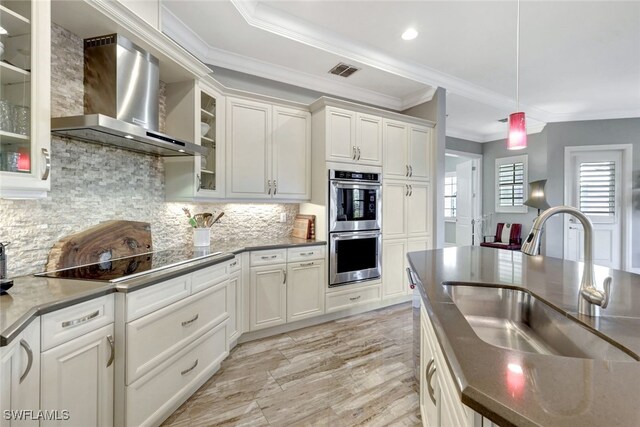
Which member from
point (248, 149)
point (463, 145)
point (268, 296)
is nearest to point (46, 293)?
point (268, 296)

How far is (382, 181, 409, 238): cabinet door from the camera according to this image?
3.65 metres

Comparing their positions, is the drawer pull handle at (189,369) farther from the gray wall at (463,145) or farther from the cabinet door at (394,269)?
the gray wall at (463,145)

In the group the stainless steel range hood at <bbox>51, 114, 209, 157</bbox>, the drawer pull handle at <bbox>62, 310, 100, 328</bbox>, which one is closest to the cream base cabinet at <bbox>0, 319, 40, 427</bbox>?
the drawer pull handle at <bbox>62, 310, 100, 328</bbox>

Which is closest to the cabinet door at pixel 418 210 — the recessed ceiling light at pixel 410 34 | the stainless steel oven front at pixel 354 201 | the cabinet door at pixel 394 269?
the cabinet door at pixel 394 269

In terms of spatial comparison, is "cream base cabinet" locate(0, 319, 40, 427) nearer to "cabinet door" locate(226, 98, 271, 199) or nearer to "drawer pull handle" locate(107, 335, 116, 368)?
"drawer pull handle" locate(107, 335, 116, 368)

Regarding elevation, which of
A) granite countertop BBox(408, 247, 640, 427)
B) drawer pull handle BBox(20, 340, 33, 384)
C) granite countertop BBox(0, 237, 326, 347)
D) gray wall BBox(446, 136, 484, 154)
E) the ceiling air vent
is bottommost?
drawer pull handle BBox(20, 340, 33, 384)

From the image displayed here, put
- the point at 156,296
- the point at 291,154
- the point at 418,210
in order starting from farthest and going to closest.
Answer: the point at 418,210 → the point at 291,154 → the point at 156,296

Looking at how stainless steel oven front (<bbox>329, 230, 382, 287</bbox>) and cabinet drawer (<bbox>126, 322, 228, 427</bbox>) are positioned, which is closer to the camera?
cabinet drawer (<bbox>126, 322, 228, 427</bbox>)

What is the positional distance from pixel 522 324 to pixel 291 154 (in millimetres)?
2543

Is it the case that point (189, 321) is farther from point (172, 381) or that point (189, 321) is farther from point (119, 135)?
point (119, 135)

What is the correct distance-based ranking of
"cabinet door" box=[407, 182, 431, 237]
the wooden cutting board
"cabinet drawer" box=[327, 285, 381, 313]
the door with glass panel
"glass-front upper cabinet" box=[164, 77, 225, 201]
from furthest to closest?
the door with glass panel
"cabinet door" box=[407, 182, 431, 237]
"cabinet drawer" box=[327, 285, 381, 313]
"glass-front upper cabinet" box=[164, 77, 225, 201]
the wooden cutting board

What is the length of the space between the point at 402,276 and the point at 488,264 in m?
1.98

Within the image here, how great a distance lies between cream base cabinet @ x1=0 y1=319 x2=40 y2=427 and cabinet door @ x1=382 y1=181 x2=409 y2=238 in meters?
3.12

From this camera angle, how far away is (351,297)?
3.43 meters
